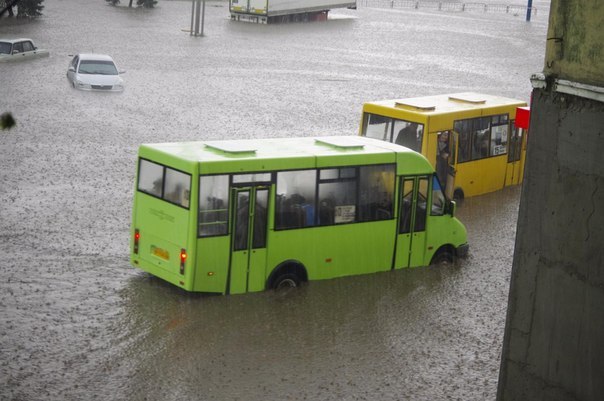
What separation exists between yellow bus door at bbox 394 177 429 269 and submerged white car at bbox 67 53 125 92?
61.7ft

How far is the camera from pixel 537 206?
1055cm

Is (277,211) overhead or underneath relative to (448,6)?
underneath

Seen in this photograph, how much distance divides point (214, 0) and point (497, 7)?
26744mm

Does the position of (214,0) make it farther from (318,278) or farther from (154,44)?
(318,278)

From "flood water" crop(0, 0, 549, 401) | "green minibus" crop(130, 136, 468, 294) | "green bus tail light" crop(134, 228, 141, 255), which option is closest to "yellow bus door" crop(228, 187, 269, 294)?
"green minibus" crop(130, 136, 468, 294)

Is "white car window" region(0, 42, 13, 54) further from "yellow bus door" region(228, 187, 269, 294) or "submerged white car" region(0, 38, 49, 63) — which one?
"yellow bus door" region(228, 187, 269, 294)

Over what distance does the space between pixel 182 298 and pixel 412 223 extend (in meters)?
3.69

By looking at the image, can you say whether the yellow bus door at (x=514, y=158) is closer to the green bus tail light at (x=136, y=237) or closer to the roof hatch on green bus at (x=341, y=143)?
the roof hatch on green bus at (x=341, y=143)

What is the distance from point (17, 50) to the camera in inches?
1516

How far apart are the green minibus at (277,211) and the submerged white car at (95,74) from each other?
18.3 m

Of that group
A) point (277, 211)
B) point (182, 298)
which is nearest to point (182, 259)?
point (182, 298)

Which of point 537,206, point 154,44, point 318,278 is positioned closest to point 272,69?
point 154,44

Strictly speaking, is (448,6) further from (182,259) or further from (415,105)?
(182,259)

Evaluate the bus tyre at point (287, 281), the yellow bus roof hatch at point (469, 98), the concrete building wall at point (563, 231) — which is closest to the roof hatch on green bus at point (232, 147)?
the bus tyre at point (287, 281)
